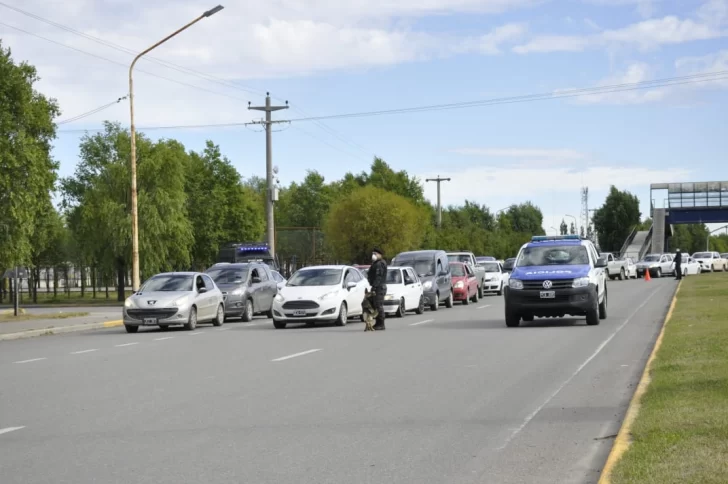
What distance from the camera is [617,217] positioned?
141125 mm

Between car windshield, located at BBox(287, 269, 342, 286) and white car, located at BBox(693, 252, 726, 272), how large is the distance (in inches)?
2460

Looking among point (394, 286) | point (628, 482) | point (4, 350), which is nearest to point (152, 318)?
point (4, 350)

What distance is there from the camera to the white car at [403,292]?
32250 millimetres

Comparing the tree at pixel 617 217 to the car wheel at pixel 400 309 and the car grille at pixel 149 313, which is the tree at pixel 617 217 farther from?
the car grille at pixel 149 313

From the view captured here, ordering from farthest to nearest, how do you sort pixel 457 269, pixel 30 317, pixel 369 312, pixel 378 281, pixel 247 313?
1. pixel 457 269
2. pixel 30 317
3. pixel 247 313
4. pixel 378 281
5. pixel 369 312

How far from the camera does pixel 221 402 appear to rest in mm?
11906

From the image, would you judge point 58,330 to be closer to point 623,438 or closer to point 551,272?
point 551,272

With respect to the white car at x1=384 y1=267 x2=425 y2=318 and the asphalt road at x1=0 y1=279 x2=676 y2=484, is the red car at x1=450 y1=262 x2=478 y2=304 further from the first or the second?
the asphalt road at x1=0 y1=279 x2=676 y2=484

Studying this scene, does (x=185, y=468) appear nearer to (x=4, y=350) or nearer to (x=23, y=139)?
(x=4, y=350)

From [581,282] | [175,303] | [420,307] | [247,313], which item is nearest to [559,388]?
[581,282]

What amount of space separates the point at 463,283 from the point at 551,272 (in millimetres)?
16826

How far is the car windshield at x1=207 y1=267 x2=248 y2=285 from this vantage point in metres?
33.5

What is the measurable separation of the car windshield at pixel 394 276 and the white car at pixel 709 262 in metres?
58.0

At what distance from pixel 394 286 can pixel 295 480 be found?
25136 mm
